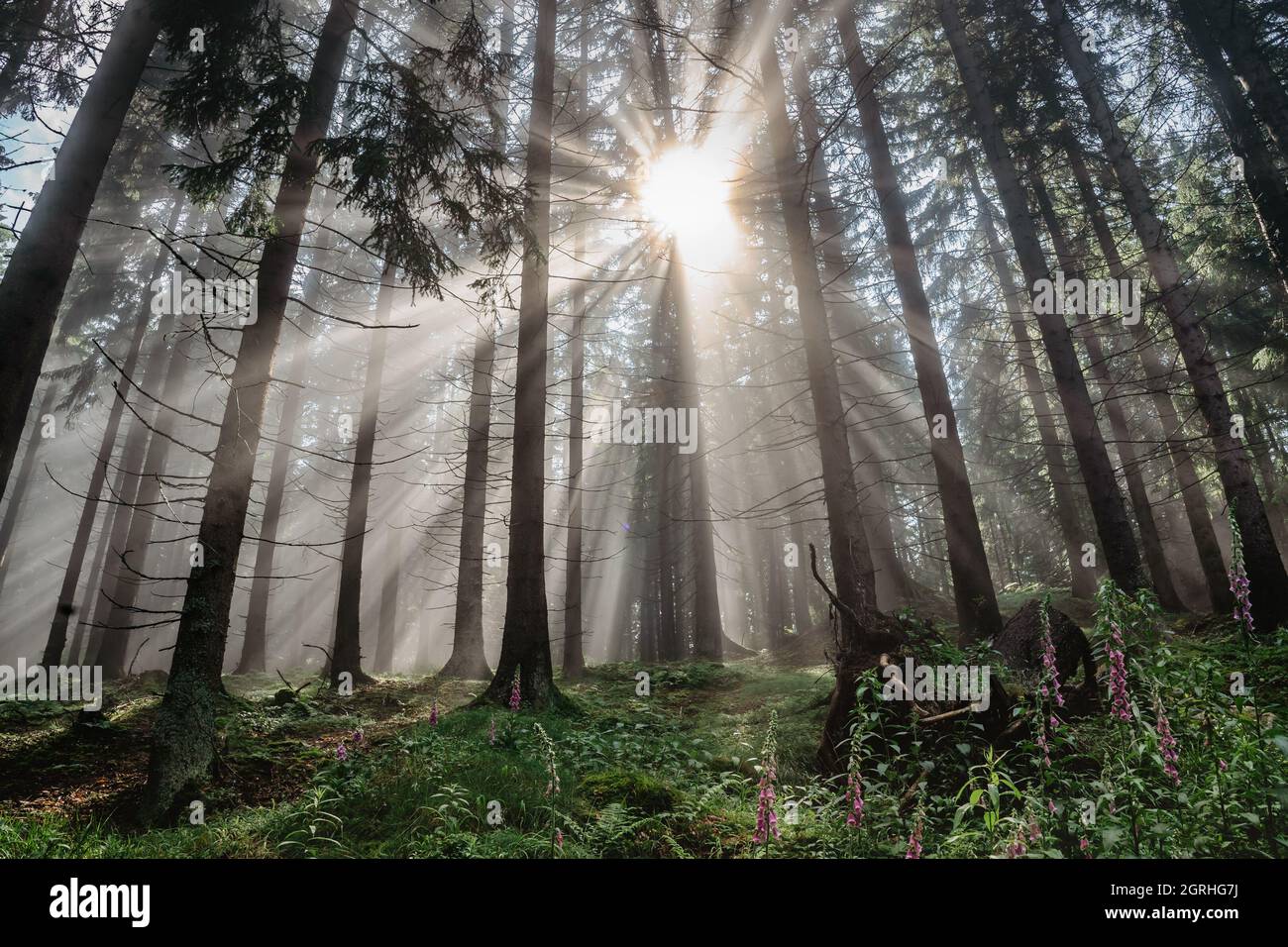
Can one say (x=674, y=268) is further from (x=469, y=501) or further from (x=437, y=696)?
(x=437, y=696)

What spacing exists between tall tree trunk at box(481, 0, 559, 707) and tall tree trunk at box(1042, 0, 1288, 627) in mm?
9432

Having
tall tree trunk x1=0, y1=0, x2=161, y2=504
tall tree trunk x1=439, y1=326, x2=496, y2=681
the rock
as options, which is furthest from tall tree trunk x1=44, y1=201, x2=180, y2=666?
the rock

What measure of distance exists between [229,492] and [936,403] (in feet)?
31.4

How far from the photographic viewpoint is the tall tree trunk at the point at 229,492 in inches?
178

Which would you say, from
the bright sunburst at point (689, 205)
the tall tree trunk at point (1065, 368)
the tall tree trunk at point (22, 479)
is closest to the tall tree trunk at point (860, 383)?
the bright sunburst at point (689, 205)

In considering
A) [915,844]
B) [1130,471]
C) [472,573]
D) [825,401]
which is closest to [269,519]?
[472,573]

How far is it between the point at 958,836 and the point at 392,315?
2128 cm

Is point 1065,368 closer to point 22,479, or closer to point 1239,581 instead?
point 1239,581

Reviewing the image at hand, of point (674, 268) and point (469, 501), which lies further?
point (674, 268)

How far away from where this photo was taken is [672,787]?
14.2 ft

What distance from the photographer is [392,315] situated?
19.8m

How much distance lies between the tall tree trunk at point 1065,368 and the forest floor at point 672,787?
68.6 inches

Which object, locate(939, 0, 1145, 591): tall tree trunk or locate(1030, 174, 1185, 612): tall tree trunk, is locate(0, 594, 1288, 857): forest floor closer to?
locate(939, 0, 1145, 591): tall tree trunk
